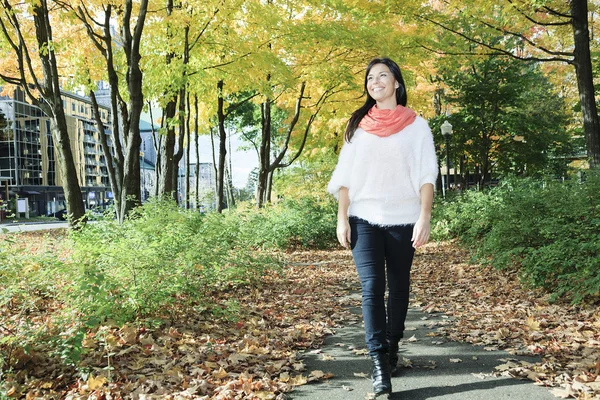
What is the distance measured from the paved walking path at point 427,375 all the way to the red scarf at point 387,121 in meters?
1.69

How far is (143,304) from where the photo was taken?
4.90m

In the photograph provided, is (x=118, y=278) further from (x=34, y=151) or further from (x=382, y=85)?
(x=34, y=151)

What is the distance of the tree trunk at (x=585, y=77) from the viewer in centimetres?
1104

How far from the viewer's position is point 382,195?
3.29m

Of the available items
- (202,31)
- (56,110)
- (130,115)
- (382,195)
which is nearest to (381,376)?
(382,195)

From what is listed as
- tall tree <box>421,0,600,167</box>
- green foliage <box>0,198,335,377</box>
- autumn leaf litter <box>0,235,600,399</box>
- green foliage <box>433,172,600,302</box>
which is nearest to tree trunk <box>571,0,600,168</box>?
tall tree <box>421,0,600,167</box>

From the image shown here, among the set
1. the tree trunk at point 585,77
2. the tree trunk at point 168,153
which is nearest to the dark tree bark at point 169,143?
the tree trunk at point 168,153

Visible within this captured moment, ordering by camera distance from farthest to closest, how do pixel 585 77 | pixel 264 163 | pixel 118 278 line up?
pixel 264 163
pixel 585 77
pixel 118 278

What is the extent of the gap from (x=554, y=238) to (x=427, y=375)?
397 centimetres

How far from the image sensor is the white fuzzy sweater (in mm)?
3273

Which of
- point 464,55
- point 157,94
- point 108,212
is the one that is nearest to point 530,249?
point 108,212

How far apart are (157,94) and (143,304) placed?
8631 millimetres

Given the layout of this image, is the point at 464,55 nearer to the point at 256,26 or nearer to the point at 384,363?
the point at 256,26

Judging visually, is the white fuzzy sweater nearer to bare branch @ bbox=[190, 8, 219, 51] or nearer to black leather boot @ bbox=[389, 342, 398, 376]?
black leather boot @ bbox=[389, 342, 398, 376]
